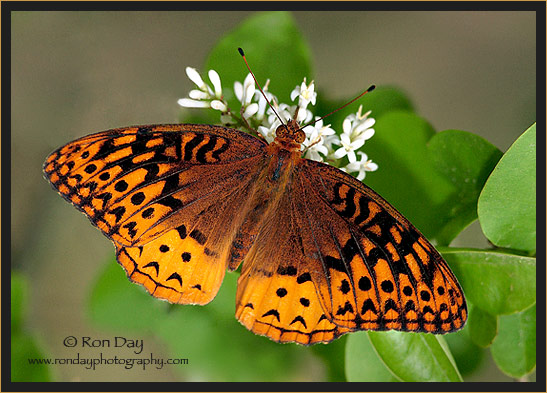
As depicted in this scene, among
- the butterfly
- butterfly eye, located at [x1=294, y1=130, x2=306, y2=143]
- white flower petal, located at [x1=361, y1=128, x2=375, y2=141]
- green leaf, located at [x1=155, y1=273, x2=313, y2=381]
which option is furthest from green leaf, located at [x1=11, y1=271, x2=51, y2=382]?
white flower petal, located at [x1=361, y1=128, x2=375, y2=141]

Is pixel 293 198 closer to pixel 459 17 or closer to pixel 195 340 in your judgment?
pixel 195 340

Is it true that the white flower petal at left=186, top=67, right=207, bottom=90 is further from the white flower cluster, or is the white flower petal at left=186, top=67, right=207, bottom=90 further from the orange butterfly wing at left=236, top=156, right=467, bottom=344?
the orange butterfly wing at left=236, top=156, right=467, bottom=344

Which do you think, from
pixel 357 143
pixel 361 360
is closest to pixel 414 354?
pixel 361 360

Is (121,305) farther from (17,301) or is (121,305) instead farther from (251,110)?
(251,110)

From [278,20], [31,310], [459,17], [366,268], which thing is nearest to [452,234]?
[366,268]

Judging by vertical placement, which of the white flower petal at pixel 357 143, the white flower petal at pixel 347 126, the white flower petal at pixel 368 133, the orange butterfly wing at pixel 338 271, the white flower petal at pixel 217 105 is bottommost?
the orange butterfly wing at pixel 338 271

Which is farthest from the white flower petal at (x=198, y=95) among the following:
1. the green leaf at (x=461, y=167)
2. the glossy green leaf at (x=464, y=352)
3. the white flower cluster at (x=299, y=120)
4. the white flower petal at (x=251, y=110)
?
the glossy green leaf at (x=464, y=352)

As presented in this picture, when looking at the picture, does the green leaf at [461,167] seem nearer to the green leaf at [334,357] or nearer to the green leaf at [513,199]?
the green leaf at [513,199]
